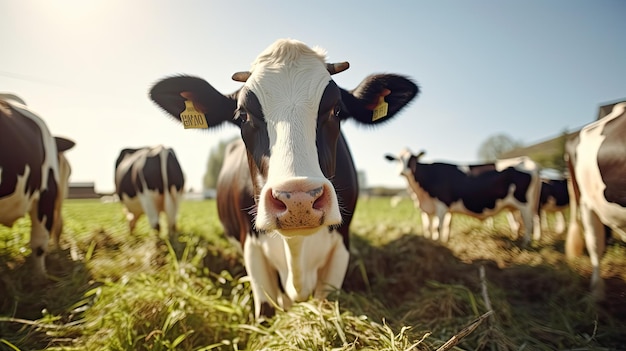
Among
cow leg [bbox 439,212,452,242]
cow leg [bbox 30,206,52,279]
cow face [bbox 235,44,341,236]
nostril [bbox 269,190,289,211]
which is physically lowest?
cow leg [bbox 439,212,452,242]

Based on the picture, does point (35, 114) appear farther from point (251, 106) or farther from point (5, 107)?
point (251, 106)

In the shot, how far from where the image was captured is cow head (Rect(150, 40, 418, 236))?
156cm

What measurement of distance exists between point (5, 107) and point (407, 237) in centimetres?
560

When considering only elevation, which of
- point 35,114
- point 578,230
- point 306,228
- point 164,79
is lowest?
point 578,230

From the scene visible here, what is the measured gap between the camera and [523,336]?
244 cm

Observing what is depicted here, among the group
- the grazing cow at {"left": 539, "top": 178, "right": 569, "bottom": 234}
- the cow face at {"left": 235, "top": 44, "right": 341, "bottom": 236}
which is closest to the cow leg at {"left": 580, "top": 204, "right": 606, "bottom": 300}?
the cow face at {"left": 235, "top": 44, "right": 341, "bottom": 236}

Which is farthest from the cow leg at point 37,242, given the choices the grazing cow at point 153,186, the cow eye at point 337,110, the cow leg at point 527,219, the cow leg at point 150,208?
the cow leg at point 527,219

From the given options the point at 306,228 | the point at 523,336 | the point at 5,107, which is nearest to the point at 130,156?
the point at 5,107

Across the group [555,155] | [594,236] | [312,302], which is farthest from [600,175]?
[555,155]

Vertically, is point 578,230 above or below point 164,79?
below

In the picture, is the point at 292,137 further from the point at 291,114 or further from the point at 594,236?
the point at 594,236

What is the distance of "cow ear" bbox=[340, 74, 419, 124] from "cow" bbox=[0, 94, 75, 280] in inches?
140

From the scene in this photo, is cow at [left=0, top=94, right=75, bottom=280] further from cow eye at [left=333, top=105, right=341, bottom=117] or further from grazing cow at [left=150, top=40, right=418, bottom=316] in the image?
cow eye at [left=333, top=105, right=341, bottom=117]

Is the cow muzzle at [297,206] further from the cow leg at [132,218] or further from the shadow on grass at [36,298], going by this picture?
the cow leg at [132,218]
